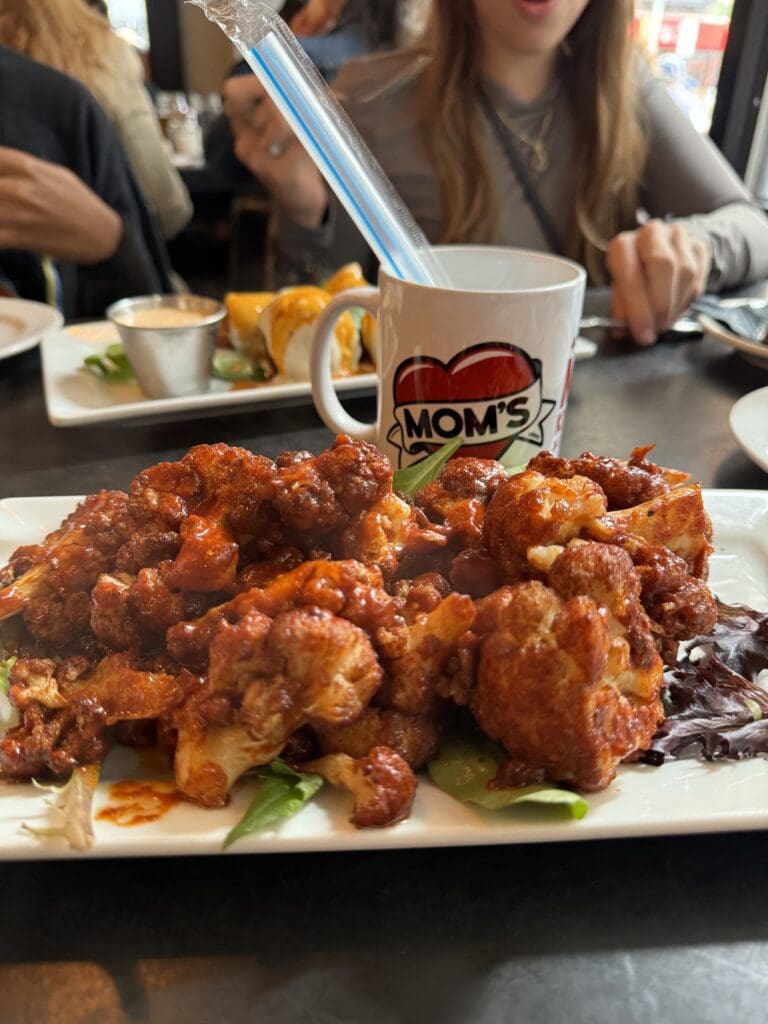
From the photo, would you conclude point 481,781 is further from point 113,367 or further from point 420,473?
point 113,367

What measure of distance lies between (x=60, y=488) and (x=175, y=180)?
247 centimetres

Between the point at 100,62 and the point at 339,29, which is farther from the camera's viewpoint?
the point at 339,29

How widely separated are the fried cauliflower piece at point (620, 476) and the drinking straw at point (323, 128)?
15.2 inches

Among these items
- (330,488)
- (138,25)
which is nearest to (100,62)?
(330,488)

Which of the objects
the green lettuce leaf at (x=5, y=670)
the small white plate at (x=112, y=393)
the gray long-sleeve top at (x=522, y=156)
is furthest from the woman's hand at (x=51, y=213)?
the green lettuce leaf at (x=5, y=670)

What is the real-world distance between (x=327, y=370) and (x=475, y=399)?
27 cm

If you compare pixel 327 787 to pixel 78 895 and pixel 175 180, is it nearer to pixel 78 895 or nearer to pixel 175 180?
pixel 78 895

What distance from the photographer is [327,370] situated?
1156 millimetres

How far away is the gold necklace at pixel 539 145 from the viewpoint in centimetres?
243

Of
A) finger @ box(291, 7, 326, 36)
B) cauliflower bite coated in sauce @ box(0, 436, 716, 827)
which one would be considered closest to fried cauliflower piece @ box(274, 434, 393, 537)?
cauliflower bite coated in sauce @ box(0, 436, 716, 827)

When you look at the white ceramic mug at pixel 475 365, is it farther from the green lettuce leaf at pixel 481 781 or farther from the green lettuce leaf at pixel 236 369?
the green lettuce leaf at pixel 236 369

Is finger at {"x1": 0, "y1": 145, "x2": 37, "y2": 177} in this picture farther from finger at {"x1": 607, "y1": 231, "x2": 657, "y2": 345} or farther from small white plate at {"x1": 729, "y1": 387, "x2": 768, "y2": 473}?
small white plate at {"x1": 729, "y1": 387, "x2": 768, "y2": 473}

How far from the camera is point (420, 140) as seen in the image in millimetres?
2451

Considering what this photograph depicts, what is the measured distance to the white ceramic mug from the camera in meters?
0.96
